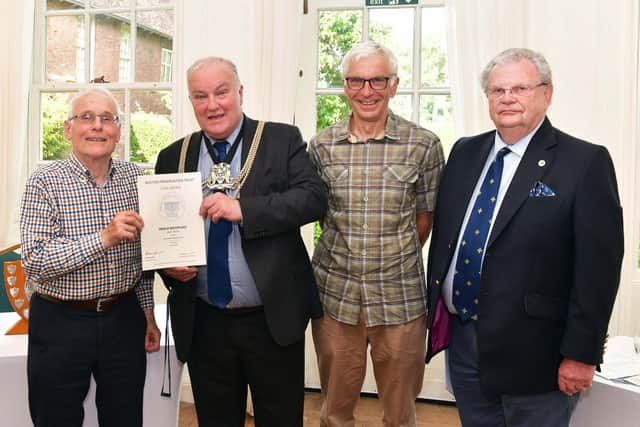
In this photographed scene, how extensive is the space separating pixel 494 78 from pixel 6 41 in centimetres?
338

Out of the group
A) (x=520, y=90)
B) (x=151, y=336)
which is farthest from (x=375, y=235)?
(x=151, y=336)

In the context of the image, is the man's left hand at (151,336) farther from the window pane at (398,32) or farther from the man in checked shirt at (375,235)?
the window pane at (398,32)

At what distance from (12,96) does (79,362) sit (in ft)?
8.70

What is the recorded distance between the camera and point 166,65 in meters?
3.70

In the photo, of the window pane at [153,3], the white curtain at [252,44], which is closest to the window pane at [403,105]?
the white curtain at [252,44]

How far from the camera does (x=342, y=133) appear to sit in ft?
7.32

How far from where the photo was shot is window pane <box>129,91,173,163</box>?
3729 mm

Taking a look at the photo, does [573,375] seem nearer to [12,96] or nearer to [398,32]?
[398,32]

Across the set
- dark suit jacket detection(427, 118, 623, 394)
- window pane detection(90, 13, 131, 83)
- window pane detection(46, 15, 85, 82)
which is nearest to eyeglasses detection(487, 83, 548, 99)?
dark suit jacket detection(427, 118, 623, 394)

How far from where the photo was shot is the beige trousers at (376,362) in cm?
220

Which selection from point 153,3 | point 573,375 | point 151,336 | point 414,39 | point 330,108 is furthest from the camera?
point 153,3

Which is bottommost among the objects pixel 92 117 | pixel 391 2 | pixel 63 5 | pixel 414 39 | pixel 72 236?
pixel 72 236

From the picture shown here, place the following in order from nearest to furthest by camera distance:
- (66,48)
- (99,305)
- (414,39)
Answer: (99,305)
(414,39)
(66,48)

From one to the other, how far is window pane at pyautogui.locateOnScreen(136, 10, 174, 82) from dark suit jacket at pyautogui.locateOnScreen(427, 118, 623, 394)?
2.80 m
